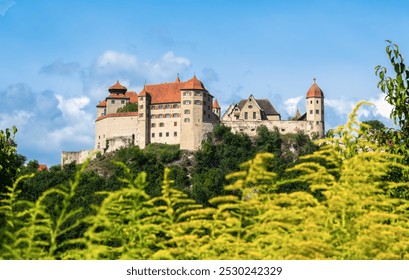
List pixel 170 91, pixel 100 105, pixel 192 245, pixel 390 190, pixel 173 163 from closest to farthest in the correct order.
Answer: pixel 192 245 → pixel 390 190 → pixel 173 163 → pixel 170 91 → pixel 100 105

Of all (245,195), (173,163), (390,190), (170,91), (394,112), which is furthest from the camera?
(170,91)

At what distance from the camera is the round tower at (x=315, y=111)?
100 meters

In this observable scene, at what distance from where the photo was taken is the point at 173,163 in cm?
9519

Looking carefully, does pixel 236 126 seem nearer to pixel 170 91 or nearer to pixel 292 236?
pixel 170 91

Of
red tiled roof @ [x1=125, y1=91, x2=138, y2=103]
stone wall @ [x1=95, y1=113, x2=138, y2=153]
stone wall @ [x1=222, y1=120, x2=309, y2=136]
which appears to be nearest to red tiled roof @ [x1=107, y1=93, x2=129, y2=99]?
red tiled roof @ [x1=125, y1=91, x2=138, y2=103]

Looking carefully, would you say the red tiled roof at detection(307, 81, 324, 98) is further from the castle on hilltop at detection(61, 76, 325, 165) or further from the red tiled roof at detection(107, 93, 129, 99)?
the red tiled roof at detection(107, 93, 129, 99)

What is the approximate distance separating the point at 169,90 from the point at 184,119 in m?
9.75

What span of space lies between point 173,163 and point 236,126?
12394 mm

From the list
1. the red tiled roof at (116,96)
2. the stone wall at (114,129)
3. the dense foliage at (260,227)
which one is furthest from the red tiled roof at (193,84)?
the dense foliage at (260,227)

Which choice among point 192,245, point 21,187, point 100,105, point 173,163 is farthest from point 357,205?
point 100,105

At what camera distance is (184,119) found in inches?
3922

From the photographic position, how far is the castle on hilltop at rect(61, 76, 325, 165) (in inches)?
3930

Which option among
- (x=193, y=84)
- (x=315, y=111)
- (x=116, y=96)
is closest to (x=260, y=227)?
(x=193, y=84)

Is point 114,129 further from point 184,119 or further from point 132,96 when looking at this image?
point 132,96
